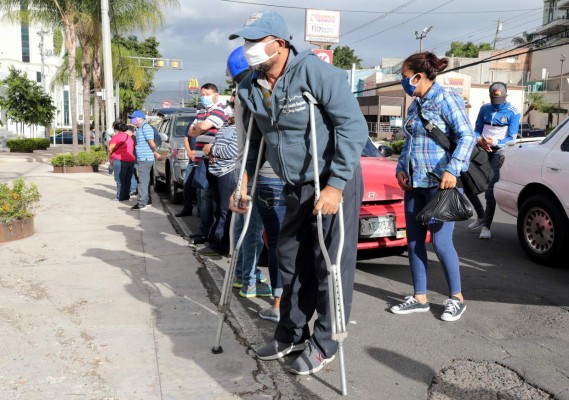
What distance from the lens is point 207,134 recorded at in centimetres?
659

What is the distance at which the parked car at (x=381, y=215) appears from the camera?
5523 mm

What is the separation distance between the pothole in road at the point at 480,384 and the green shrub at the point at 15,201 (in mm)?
5809

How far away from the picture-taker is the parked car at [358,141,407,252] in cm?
552

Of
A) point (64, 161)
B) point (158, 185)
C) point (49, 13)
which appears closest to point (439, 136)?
point (158, 185)

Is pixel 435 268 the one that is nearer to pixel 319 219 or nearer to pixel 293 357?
pixel 293 357

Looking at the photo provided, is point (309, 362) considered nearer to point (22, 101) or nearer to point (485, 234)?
point (485, 234)

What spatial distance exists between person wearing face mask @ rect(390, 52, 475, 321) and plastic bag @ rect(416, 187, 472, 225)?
7cm

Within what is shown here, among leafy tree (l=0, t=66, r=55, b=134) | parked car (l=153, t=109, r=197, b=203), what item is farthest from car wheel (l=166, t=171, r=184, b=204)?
leafy tree (l=0, t=66, r=55, b=134)

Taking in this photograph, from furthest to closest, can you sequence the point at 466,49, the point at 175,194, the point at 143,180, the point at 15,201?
the point at 466,49, the point at 175,194, the point at 143,180, the point at 15,201

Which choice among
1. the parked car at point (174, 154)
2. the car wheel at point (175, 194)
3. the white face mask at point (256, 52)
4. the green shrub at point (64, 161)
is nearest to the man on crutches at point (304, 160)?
the white face mask at point (256, 52)

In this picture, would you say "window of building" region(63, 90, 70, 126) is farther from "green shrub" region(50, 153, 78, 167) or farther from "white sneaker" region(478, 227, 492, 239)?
"white sneaker" region(478, 227, 492, 239)

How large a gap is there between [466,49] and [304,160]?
99.4m

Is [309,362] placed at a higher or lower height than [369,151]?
lower

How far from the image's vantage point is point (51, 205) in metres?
10.3
